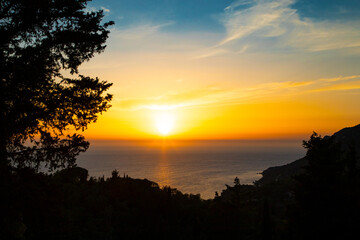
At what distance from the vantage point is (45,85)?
8.93m

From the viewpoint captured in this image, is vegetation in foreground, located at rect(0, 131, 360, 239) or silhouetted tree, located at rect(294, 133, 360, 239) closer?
vegetation in foreground, located at rect(0, 131, 360, 239)

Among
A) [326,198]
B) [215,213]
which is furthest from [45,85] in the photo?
[326,198]

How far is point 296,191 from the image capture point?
18953mm

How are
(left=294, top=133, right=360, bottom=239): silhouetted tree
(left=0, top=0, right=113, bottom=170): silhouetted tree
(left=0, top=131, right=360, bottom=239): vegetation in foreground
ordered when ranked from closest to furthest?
1. (left=0, top=0, right=113, bottom=170): silhouetted tree
2. (left=0, top=131, right=360, bottom=239): vegetation in foreground
3. (left=294, top=133, right=360, bottom=239): silhouetted tree

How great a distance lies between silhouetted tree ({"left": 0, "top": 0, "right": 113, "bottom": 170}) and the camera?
8.34 meters

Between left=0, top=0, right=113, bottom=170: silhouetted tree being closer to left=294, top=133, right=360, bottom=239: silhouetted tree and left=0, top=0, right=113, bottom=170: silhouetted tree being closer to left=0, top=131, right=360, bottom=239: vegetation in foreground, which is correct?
left=0, top=131, right=360, bottom=239: vegetation in foreground

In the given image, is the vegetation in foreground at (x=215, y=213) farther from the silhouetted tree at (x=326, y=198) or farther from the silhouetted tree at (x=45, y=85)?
the silhouetted tree at (x=45, y=85)

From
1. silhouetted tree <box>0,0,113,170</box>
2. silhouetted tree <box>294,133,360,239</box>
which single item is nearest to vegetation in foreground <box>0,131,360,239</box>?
silhouetted tree <box>294,133,360,239</box>

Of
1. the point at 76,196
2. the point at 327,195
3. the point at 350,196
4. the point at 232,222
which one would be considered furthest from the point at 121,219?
the point at 350,196

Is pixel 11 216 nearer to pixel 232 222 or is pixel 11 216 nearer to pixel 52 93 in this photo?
pixel 52 93

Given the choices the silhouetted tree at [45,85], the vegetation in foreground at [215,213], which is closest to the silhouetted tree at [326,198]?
the vegetation in foreground at [215,213]

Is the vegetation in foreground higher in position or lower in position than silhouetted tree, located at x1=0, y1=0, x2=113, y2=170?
lower

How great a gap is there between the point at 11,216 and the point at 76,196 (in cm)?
1253

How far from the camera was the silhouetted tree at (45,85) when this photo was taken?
27.3 feet
